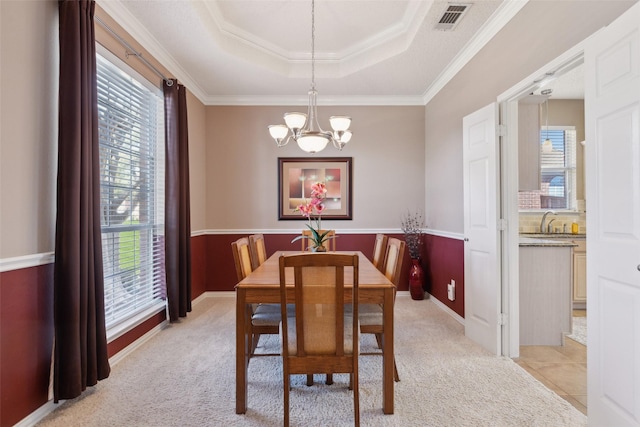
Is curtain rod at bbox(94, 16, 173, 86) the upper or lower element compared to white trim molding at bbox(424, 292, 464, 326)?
upper

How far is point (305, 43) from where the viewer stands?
12.0 feet

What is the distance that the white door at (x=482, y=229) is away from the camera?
276cm

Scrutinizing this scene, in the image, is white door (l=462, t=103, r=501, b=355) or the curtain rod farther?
white door (l=462, t=103, r=501, b=355)

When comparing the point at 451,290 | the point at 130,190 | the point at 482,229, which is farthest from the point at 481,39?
the point at 130,190

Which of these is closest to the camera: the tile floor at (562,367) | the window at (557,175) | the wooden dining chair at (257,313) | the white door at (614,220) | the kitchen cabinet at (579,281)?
the white door at (614,220)

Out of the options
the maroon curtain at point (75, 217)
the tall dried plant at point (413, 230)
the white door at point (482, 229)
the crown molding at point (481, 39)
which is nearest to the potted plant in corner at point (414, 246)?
the tall dried plant at point (413, 230)

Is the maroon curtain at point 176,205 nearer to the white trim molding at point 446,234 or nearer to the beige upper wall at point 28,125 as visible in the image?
the beige upper wall at point 28,125

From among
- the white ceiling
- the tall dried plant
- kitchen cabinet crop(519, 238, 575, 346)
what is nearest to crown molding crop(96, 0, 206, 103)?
the white ceiling

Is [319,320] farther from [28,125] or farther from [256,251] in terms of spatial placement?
[28,125]

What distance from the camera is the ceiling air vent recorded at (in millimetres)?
2643

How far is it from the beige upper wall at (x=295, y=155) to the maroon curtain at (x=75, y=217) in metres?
2.60

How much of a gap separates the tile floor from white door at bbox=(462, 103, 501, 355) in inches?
11.5

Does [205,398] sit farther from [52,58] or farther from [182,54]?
[182,54]

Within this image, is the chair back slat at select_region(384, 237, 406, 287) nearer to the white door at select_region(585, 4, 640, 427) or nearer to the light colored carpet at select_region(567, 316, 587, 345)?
the white door at select_region(585, 4, 640, 427)
